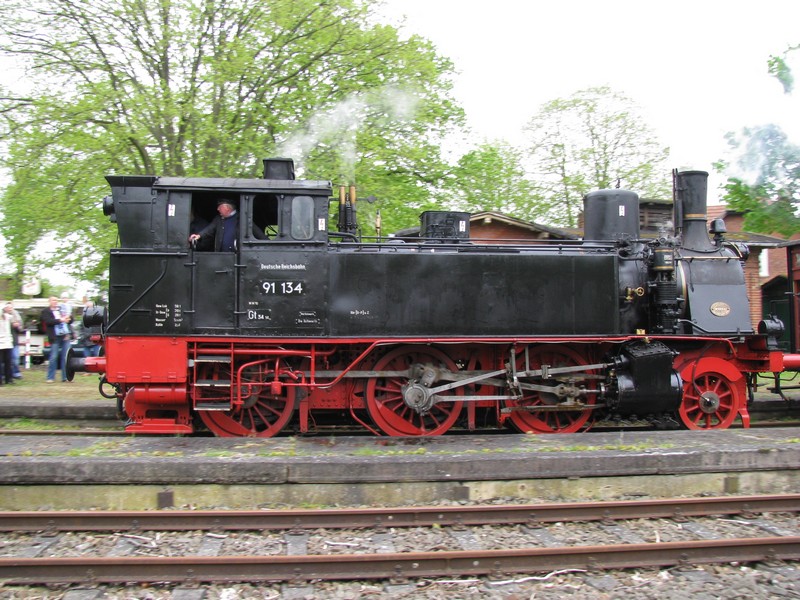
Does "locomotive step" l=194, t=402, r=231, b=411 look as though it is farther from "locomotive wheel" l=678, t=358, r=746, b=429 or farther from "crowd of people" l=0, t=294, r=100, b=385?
"locomotive wheel" l=678, t=358, r=746, b=429

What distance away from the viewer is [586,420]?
26.7ft

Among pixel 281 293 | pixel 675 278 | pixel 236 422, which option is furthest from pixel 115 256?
pixel 675 278

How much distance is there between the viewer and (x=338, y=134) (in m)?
13.3

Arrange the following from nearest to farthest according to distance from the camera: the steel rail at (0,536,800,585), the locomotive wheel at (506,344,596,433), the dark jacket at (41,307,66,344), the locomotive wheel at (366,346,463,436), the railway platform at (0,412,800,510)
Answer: the steel rail at (0,536,800,585) → the railway platform at (0,412,800,510) → the locomotive wheel at (366,346,463,436) → the locomotive wheel at (506,344,596,433) → the dark jacket at (41,307,66,344)

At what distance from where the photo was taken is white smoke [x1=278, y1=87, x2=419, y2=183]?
13.2 meters

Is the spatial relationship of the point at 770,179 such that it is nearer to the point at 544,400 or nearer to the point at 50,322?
the point at 544,400

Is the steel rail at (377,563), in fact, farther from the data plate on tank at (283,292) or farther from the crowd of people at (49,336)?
the crowd of people at (49,336)

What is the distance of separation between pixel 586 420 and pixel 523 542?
11.6 ft

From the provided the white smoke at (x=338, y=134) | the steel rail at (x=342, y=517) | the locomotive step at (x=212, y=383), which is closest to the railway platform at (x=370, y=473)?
the steel rail at (x=342, y=517)

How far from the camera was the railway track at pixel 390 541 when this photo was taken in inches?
170

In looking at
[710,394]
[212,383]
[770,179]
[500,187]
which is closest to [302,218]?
[212,383]

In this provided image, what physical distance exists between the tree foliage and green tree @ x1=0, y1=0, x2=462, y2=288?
7526 millimetres

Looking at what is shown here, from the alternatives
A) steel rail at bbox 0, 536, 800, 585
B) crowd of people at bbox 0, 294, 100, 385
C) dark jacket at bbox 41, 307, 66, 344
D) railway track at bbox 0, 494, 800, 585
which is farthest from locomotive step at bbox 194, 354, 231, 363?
dark jacket at bbox 41, 307, 66, 344

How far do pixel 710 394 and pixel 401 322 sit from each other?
4.27 metres
